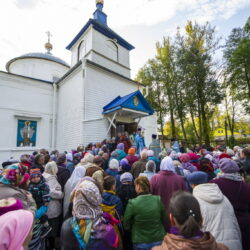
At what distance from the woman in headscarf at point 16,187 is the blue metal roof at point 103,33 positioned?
48.2 feet

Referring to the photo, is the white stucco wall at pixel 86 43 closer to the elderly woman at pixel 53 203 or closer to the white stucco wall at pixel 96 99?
the white stucco wall at pixel 96 99

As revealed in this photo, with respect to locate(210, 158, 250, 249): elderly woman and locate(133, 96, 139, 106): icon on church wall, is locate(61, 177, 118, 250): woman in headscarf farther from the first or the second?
locate(133, 96, 139, 106): icon on church wall

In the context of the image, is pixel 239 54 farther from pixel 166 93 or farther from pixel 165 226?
pixel 165 226

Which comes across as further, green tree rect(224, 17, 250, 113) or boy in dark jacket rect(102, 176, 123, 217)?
green tree rect(224, 17, 250, 113)

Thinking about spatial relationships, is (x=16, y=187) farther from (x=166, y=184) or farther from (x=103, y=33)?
(x=103, y=33)

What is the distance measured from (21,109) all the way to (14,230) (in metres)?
12.8

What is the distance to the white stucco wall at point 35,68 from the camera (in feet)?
58.6

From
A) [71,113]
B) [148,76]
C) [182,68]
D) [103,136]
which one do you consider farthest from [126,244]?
[148,76]

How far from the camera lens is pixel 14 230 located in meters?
1.08

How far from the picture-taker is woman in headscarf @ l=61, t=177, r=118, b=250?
1752 millimetres

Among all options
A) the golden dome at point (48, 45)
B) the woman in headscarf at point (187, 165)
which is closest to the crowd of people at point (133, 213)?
the woman in headscarf at point (187, 165)

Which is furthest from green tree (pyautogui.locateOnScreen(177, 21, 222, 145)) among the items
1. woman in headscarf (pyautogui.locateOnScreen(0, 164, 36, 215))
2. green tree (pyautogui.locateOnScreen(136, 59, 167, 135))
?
woman in headscarf (pyautogui.locateOnScreen(0, 164, 36, 215))

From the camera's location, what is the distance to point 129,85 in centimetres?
1502

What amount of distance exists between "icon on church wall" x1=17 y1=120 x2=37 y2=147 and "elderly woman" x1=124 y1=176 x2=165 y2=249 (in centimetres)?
1187
